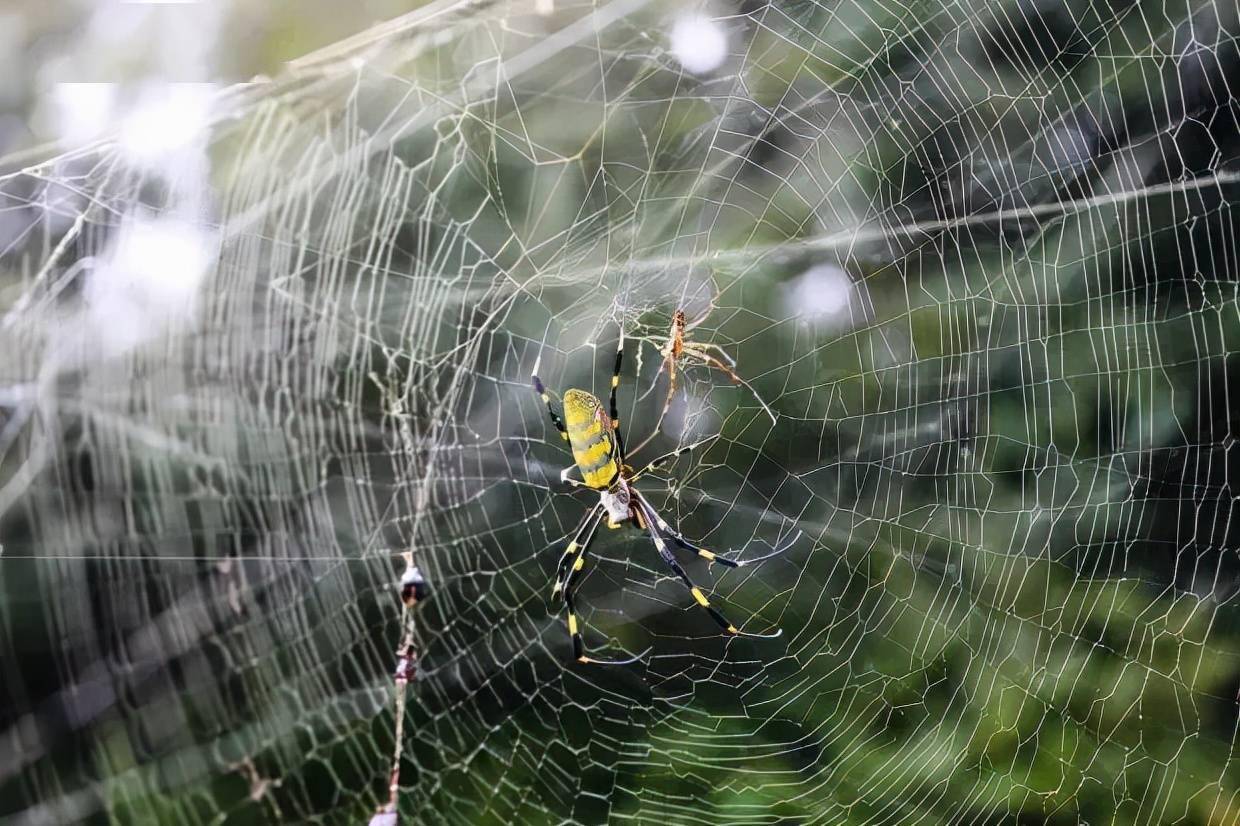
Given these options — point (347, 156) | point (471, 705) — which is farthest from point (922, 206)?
point (471, 705)

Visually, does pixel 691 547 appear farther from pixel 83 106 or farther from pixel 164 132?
pixel 83 106

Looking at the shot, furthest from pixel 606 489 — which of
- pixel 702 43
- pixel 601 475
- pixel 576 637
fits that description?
pixel 702 43

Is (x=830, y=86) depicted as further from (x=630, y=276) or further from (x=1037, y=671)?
(x=1037, y=671)

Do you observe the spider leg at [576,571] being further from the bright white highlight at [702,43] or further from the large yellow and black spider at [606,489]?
the bright white highlight at [702,43]

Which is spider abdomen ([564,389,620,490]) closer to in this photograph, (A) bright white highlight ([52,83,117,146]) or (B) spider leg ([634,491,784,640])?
(B) spider leg ([634,491,784,640])

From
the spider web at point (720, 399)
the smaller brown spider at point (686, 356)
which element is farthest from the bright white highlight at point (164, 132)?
the smaller brown spider at point (686, 356)

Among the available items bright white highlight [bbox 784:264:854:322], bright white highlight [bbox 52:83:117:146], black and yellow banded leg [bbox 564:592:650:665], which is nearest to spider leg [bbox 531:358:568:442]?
black and yellow banded leg [bbox 564:592:650:665]
